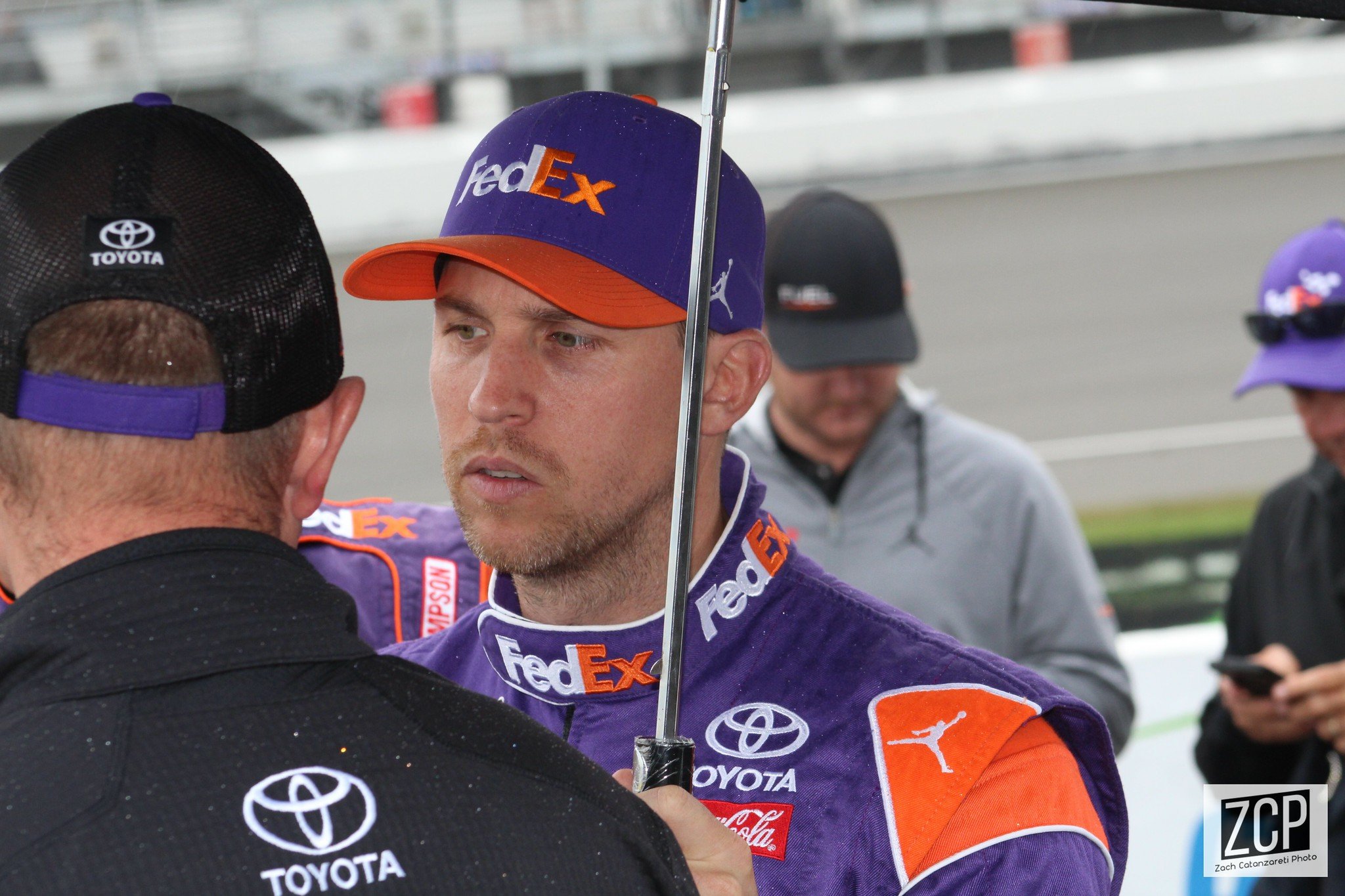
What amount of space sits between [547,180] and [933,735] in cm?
69

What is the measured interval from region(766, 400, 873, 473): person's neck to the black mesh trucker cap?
2220 mm

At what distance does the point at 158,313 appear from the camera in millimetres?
928

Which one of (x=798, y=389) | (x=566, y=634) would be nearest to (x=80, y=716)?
(x=566, y=634)

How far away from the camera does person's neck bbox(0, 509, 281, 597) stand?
93cm

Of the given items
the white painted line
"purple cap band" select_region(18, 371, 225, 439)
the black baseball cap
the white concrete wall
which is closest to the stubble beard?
"purple cap band" select_region(18, 371, 225, 439)

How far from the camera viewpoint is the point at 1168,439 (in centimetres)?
1026

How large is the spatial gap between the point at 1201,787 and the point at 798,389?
152cm

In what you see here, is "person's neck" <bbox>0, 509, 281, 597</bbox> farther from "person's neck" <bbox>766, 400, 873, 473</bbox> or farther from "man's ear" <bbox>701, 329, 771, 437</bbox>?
"person's neck" <bbox>766, 400, 873, 473</bbox>

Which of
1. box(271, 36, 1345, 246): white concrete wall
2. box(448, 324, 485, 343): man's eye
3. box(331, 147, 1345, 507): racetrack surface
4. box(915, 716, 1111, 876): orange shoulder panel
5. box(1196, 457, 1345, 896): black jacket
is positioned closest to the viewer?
box(915, 716, 1111, 876): orange shoulder panel

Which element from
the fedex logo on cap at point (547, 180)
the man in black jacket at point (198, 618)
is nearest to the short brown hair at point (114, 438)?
the man in black jacket at point (198, 618)

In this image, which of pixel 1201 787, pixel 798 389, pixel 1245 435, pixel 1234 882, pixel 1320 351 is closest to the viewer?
pixel 1320 351

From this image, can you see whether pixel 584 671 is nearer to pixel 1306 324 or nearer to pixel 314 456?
pixel 314 456

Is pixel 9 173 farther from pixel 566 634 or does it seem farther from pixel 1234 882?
pixel 1234 882

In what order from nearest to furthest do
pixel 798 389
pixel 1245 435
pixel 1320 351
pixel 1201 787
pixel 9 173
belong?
pixel 9 173, pixel 1320 351, pixel 798 389, pixel 1201 787, pixel 1245 435
